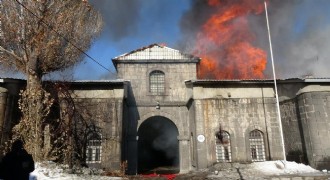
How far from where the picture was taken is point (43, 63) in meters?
15.4

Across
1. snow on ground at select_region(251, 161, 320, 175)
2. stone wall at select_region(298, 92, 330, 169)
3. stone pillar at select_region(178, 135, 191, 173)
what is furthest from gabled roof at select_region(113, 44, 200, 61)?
snow on ground at select_region(251, 161, 320, 175)

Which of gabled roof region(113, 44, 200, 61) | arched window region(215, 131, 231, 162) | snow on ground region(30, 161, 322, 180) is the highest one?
gabled roof region(113, 44, 200, 61)

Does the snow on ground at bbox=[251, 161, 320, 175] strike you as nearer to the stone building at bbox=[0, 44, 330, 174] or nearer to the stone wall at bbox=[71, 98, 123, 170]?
the stone building at bbox=[0, 44, 330, 174]

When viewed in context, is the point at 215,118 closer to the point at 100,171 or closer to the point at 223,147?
the point at 223,147

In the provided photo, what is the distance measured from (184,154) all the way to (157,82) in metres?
5.86

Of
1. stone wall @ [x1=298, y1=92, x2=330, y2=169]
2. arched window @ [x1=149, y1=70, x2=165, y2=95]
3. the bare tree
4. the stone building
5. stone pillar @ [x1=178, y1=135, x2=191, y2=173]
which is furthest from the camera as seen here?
arched window @ [x1=149, y1=70, x2=165, y2=95]

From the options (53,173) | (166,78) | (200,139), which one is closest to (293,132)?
(200,139)

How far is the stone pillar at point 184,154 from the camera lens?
67.2ft

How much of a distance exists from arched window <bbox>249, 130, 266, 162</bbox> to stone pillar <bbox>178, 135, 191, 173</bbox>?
4607 mm

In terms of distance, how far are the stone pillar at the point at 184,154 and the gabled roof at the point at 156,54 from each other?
6.44 m

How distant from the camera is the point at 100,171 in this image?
16.3 meters

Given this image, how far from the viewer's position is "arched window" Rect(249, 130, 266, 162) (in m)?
18.2

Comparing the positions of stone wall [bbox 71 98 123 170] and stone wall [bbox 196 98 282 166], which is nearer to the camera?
stone wall [bbox 71 98 123 170]

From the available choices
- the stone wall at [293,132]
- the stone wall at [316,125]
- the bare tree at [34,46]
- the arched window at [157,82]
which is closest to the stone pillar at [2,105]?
the bare tree at [34,46]
